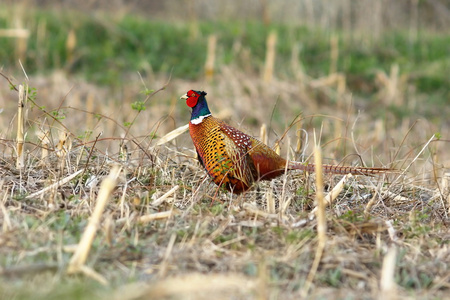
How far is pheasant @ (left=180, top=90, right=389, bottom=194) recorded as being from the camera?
393 centimetres

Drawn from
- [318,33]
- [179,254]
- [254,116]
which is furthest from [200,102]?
[318,33]

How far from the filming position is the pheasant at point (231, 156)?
12.9ft

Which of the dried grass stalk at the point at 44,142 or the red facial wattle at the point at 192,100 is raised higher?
the red facial wattle at the point at 192,100

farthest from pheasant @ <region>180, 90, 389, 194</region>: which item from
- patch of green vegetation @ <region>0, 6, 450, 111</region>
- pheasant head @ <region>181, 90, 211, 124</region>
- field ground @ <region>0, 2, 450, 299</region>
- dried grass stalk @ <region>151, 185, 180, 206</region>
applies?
patch of green vegetation @ <region>0, 6, 450, 111</region>

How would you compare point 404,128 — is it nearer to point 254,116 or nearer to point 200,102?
point 254,116

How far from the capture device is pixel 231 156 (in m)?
3.93

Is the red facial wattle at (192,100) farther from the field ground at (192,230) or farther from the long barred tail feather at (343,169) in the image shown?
the long barred tail feather at (343,169)

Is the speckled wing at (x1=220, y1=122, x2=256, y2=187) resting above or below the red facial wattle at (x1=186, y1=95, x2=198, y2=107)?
below

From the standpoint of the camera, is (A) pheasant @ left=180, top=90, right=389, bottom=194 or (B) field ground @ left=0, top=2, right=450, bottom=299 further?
(A) pheasant @ left=180, top=90, right=389, bottom=194

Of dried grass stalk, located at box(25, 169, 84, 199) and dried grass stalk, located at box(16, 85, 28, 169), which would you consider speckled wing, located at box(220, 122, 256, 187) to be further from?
dried grass stalk, located at box(16, 85, 28, 169)

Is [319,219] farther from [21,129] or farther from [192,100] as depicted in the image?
[21,129]

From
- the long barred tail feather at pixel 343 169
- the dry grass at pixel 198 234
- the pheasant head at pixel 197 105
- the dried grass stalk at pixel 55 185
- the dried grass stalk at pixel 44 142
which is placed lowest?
the dry grass at pixel 198 234

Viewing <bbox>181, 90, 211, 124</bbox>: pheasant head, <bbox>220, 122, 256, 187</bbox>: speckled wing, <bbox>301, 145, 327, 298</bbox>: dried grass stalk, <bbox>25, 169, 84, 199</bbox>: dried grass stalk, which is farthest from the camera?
<bbox>181, 90, 211, 124</bbox>: pheasant head

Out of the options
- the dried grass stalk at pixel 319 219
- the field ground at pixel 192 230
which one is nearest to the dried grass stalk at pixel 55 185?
the field ground at pixel 192 230
